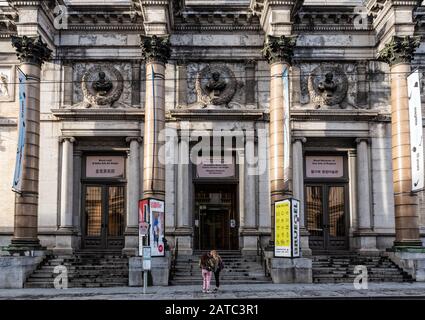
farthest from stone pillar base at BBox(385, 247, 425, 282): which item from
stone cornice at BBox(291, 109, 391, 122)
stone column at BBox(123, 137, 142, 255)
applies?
stone column at BBox(123, 137, 142, 255)

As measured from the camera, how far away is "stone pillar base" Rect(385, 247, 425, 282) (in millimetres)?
22188

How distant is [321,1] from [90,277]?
641 inches

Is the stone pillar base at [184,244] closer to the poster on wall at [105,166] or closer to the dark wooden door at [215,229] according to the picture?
the dark wooden door at [215,229]

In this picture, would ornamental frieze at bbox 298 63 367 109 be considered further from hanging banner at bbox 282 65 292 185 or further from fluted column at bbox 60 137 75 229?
fluted column at bbox 60 137 75 229

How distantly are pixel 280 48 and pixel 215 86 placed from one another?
3.71m

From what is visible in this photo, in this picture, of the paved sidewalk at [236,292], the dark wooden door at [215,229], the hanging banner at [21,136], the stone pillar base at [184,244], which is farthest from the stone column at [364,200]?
the hanging banner at [21,136]

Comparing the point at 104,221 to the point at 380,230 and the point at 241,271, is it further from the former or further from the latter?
the point at 380,230

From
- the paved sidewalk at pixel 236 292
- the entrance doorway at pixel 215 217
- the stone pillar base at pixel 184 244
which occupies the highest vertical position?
the entrance doorway at pixel 215 217

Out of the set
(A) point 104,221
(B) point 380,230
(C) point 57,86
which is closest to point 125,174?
(A) point 104,221

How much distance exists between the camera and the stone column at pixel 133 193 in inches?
973

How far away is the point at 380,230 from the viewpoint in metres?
25.2

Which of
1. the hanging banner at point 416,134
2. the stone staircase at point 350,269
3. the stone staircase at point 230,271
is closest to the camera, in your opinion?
the stone staircase at point 230,271

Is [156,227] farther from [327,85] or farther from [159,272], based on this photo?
[327,85]

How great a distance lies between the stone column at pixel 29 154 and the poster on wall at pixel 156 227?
504cm
